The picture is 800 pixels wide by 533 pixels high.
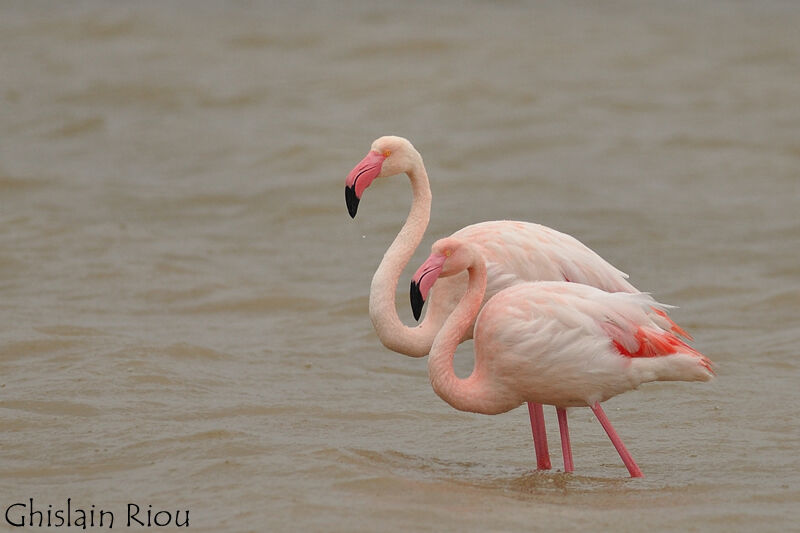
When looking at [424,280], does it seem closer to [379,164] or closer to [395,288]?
[395,288]

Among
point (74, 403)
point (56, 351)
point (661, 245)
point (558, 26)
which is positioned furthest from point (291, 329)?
point (558, 26)

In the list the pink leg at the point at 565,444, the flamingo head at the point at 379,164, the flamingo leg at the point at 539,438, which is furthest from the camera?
the flamingo head at the point at 379,164

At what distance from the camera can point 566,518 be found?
468 cm

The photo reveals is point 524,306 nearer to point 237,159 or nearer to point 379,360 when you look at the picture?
point 379,360

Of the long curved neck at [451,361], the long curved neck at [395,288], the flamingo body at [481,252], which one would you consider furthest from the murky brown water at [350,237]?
the flamingo body at [481,252]

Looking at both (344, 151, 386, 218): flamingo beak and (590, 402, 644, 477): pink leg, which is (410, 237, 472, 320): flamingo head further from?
(590, 402, 644, 477): pink leg

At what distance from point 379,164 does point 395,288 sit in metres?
0.56

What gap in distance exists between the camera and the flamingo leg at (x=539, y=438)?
5652mm

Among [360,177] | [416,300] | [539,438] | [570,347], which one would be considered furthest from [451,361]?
[360,177]

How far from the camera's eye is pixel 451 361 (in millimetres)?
5262

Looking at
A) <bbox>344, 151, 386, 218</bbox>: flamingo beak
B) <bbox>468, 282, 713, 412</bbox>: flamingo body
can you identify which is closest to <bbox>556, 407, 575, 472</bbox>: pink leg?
<bbox>468, 282, 713, 412</bbox>: flamingo body

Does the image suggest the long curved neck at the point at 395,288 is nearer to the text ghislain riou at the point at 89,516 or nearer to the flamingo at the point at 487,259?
the flamingo at the point at 487,259

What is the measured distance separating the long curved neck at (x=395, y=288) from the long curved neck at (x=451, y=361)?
272 millimetres

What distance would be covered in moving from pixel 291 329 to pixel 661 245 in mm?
3234
